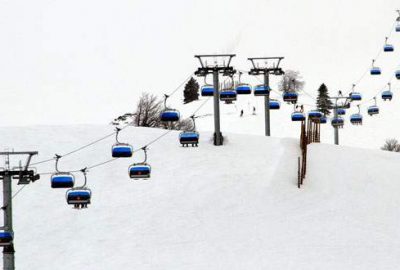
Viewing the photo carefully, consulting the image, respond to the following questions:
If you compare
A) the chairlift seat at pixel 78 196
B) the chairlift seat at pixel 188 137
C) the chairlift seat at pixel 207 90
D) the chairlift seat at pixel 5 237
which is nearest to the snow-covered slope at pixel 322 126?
the chairlift seat at pixel 188 137

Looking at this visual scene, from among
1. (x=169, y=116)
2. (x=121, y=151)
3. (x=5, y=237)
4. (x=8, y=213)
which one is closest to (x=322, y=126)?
(x=169, y=116)

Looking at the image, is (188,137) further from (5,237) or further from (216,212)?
(5,237)

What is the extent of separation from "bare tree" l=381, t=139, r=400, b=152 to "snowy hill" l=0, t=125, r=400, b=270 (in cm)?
5223

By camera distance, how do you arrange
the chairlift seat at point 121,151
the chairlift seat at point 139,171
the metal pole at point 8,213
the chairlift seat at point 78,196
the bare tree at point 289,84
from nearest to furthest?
the metal pole at point 8,213 → the chairlift seat at point 78,196 → the chairlift seat at point 139,171 → the chairlift seat at point 121,151 → the bare tree at point 289,84

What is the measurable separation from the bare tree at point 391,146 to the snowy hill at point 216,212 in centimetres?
5223

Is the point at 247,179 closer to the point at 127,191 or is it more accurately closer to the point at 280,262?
the point at 127,191

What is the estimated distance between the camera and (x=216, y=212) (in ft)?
113

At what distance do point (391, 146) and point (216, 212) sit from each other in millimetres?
66063

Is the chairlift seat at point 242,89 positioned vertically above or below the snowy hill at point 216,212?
above

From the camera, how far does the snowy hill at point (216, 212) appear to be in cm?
2986

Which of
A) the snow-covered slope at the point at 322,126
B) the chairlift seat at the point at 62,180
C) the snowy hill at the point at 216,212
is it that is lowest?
the snow-covered slope at the point at 322,126

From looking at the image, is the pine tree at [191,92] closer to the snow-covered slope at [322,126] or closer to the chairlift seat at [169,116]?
the snow-covered slope at [322,126]

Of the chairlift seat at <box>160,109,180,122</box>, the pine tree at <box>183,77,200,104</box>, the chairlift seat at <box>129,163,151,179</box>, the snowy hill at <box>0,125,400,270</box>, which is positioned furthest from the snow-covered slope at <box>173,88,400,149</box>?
the chairlift seat at <box>129,163,151,179</box>

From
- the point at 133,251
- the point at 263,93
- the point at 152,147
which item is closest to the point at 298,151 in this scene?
the point at 263,93
